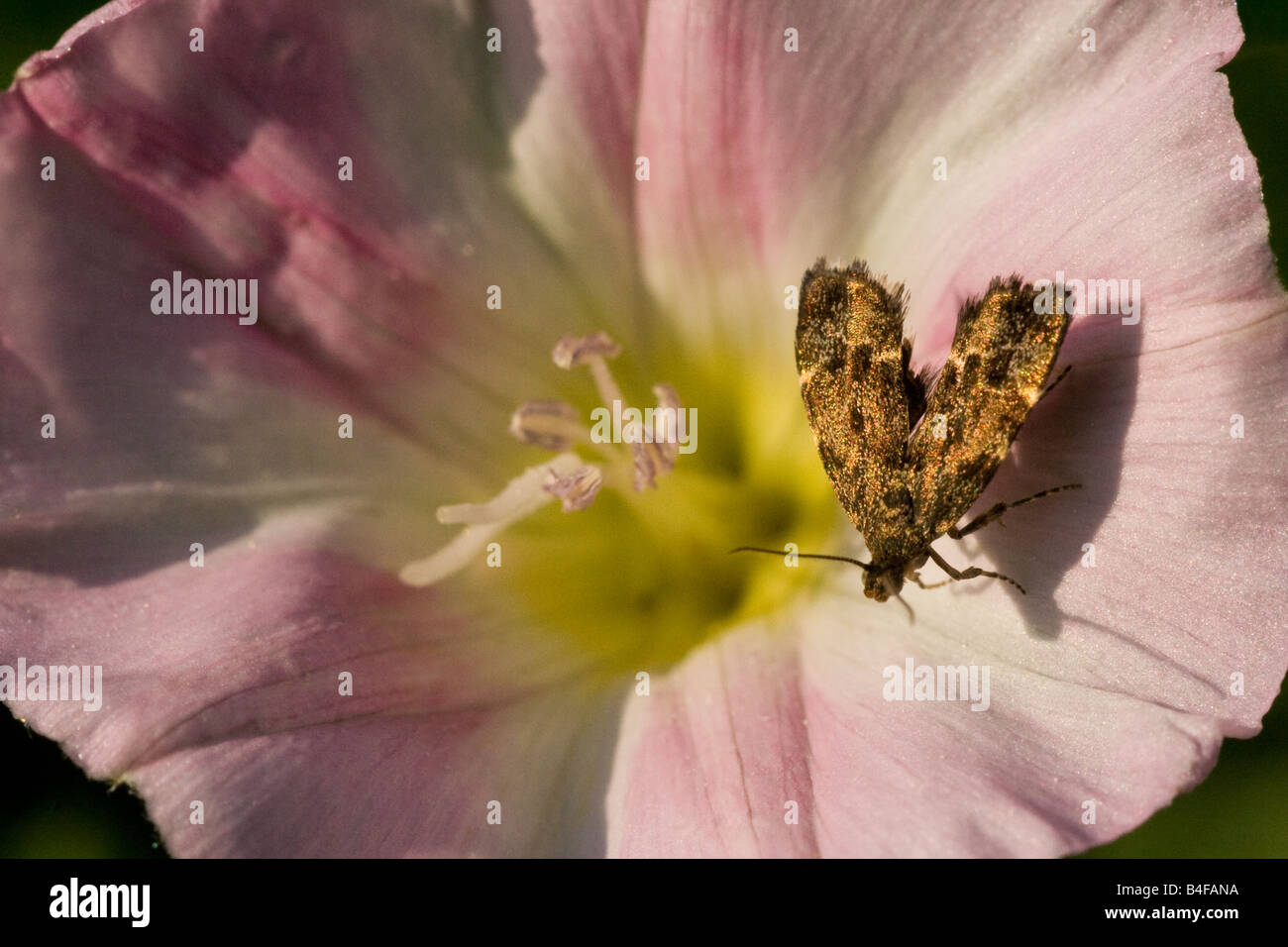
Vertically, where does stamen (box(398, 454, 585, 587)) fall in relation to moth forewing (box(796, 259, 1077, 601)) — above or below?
below

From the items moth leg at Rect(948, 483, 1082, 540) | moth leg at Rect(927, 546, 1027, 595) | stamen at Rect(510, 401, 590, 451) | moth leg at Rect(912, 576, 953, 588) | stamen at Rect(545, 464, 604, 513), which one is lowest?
moth leg at Rect(912, 576, 953, 588)

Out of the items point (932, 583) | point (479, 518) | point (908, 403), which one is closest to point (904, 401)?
point (908, 403)

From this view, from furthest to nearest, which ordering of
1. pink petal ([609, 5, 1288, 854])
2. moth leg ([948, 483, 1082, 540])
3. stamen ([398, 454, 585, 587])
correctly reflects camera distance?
stamen ([398, 454, 585, 587]) → moth leg ([948, 483, 1082, 540]) → pink petal ([609, 5, 1288, 854])

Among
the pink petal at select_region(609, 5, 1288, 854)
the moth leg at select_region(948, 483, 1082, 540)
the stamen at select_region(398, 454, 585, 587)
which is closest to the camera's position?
the pink petal at select_region(609, 5, 1288, 854)

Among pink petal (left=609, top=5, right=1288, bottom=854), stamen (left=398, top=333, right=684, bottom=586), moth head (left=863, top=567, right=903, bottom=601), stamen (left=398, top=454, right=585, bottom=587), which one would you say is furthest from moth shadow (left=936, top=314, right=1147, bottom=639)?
stamen (left=398, top=454, right=585, bottom=587)

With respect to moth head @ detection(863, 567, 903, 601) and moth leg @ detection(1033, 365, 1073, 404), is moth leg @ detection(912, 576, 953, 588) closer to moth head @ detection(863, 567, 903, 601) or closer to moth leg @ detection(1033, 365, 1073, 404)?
moth head @ detection(863, 567, 903, 601)

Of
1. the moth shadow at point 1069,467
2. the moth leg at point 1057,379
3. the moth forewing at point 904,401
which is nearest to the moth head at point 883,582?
the moth forewing at point 904,401

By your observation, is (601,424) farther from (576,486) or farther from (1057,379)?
(1057,379)
